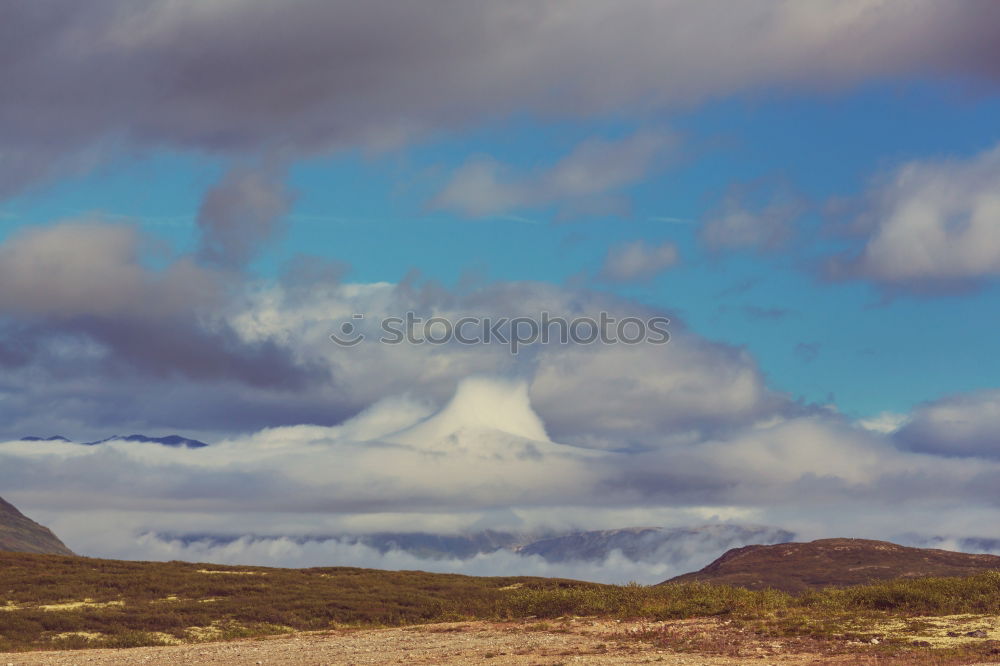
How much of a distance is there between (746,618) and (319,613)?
34829mm

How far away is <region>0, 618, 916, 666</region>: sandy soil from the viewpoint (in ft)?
92.9

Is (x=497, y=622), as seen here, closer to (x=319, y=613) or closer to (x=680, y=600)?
(x=680, y=600)

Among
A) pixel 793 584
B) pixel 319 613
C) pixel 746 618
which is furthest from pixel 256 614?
pixel 793 584

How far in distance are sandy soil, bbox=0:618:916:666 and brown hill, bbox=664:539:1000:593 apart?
11050cm

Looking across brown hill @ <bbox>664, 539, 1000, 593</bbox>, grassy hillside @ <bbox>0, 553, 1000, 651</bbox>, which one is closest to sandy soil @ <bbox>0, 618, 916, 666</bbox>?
grassy hillside @ <bbox>0, 553, 1000, 651</bbox>

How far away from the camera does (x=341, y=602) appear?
218 ft

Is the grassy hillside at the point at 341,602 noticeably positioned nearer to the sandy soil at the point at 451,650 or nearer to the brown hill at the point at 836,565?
the sandy soil at the point at 451,650

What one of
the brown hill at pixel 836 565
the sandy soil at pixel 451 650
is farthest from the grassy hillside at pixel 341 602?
the brown hill at pixel 836 565

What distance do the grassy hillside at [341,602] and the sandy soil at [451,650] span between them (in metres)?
3.30

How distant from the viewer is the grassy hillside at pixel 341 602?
3669cm

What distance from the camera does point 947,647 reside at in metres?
27.9

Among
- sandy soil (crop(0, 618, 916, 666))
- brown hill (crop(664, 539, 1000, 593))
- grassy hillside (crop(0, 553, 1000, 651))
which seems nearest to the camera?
sandy soil (crop(0, 618, 916, 666))

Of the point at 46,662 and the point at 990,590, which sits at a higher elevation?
the point at 990,590

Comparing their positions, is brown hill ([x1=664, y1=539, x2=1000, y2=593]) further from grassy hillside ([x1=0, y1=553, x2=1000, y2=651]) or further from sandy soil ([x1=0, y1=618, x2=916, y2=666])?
sandy soil ([x1=0, y1=618, x2=916, y2=666])
